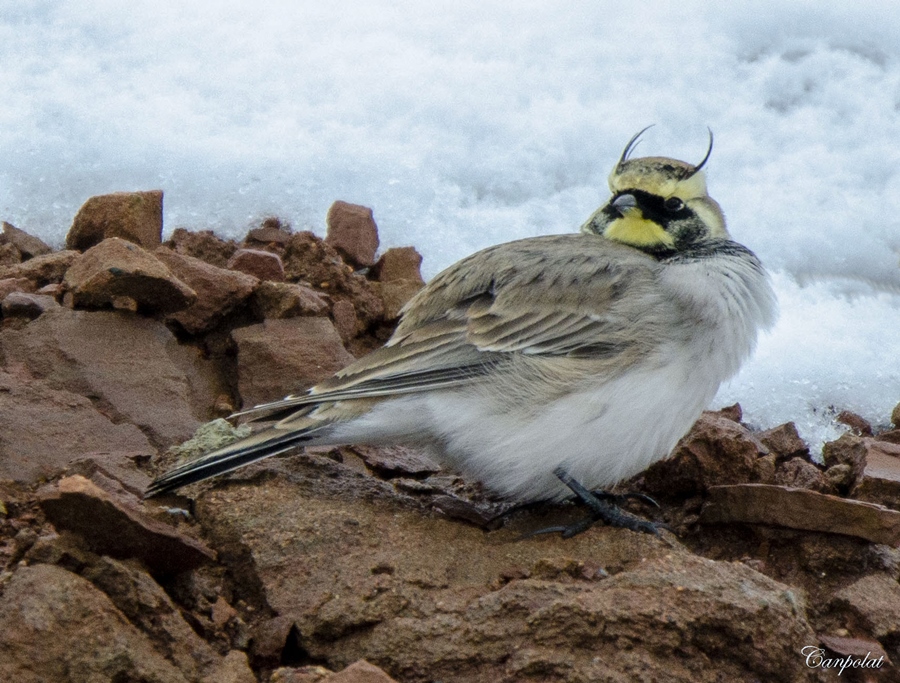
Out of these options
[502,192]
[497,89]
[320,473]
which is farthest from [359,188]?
[320,473]

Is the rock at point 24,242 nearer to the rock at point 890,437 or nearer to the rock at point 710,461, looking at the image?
the rock at point 710,461

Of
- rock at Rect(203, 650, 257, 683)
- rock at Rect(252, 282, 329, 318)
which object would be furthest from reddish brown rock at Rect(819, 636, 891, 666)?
rock at Rect(252, 282, 329, 318)

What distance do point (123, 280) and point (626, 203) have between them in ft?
6.56

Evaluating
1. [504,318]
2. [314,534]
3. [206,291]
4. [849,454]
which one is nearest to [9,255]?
[206,291]

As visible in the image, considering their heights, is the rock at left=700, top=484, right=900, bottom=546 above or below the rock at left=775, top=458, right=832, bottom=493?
above

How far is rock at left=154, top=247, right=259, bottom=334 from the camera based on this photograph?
205 inches

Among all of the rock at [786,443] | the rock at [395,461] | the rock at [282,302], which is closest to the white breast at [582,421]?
the rock at [395,461]

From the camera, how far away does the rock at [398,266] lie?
6.23 metres

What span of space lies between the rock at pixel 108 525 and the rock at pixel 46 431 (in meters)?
Answer: 0.79

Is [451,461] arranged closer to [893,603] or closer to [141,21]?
[893,603]

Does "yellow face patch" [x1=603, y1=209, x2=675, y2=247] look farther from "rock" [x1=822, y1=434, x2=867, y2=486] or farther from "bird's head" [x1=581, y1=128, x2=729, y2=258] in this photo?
"rock" [x1=822, y1=434, x2=867, y2=486]

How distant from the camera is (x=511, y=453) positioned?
4.21 meters

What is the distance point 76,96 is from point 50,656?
16.7ft

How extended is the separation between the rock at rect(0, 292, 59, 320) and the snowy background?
4.00ft
